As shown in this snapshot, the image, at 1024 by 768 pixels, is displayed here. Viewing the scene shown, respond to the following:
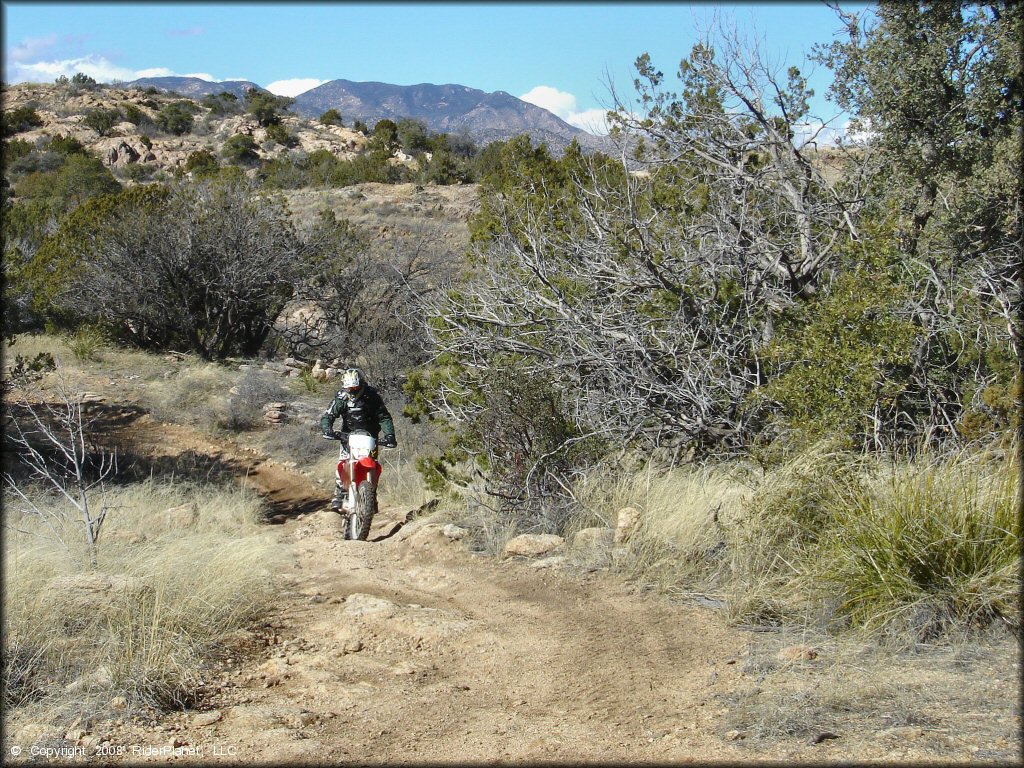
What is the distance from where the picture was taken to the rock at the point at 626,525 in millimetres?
6497

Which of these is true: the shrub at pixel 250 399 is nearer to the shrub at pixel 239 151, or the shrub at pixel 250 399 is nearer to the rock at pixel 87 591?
the rock at pixel 87 591

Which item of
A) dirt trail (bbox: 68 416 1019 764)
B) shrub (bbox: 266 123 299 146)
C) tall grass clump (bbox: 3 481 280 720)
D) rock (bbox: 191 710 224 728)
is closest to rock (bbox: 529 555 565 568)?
dirt trail (bbox: 68 416 1019 764)

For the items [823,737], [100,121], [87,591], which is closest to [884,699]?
[823,737]

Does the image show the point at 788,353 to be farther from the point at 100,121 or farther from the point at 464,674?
the point at 100,121

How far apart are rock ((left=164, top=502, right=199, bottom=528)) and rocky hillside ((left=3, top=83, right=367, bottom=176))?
32655mm

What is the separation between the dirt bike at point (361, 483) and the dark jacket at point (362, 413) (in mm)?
120

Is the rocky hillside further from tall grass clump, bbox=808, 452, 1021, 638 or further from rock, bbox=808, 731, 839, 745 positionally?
rock, bbox=808, 731, 839, 745

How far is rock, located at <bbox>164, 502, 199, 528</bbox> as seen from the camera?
341 inches

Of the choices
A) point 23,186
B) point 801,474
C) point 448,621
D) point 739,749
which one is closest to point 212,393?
point 448,621

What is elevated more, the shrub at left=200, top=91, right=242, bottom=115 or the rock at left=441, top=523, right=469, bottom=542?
the shrub at left=200, top=91, right=242, bottom=115

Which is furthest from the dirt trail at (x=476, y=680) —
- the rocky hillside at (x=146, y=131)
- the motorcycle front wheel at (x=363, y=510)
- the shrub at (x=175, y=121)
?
the shrub at (x=175, y=121)

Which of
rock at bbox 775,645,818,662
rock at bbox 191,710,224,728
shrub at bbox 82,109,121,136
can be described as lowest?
rock at bbox 191,710,224,728

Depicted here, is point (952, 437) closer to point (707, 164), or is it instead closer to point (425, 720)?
point (707, 164)

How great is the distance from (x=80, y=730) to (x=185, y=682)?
0.59m
